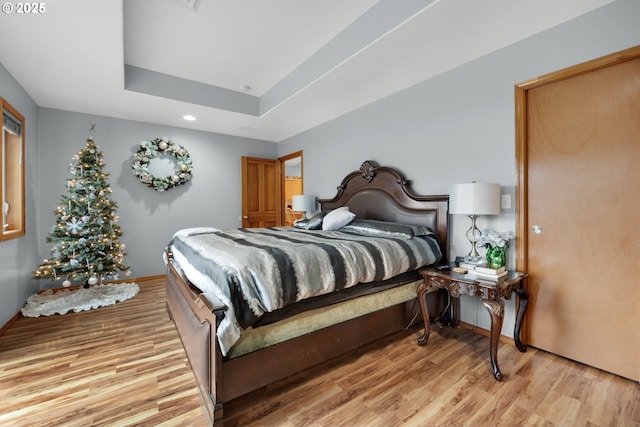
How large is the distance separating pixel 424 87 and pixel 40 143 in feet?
15.7

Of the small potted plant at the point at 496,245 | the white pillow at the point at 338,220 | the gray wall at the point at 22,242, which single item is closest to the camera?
the small potted plant at the point at 496,245

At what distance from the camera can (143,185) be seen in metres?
4.27

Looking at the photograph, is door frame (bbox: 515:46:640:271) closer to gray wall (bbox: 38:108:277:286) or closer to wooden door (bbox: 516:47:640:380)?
wooden door (bbox: 516:47:640:380)

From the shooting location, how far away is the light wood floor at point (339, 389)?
59.4 inches

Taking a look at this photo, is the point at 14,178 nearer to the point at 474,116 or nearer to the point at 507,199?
the point at 474,116

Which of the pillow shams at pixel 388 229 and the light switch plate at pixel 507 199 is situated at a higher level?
the light switch plate at pixel 507 199

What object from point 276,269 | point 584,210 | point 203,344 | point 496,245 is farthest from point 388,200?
point 203,344

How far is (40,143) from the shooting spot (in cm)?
361

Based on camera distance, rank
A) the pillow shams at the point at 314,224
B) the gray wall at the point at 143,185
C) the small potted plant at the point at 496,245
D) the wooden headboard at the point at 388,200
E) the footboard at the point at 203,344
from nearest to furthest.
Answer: the footboard at the point at 203,344 → the small potted plant at the point at 496,245 → the wooden headboard at the point at 388,200 → the pillow shams at the point at 314,224 → the gray wall at the point at 143,185

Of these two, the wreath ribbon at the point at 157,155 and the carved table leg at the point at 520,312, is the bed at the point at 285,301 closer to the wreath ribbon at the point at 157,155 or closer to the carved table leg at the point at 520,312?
the carved table leg at the point at 520,312

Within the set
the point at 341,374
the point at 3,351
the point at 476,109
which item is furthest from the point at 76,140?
the point at 476,109

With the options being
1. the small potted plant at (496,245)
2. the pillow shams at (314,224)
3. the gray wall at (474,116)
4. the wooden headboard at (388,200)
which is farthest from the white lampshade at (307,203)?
the small potted plant at (496,245)

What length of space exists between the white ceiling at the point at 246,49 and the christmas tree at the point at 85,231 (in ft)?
2.95

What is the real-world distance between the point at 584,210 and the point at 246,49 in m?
3.29
